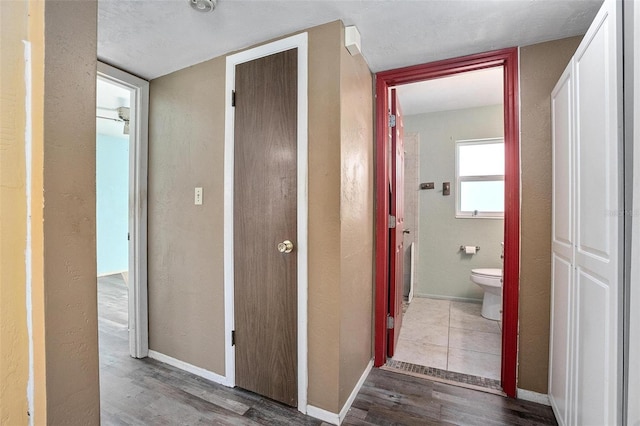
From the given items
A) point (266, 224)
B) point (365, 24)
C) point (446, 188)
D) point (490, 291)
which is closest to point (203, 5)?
point (365, 24)

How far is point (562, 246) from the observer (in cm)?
137

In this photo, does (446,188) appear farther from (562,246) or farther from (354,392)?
(354,392)

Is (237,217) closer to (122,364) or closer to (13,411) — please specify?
(13,411)

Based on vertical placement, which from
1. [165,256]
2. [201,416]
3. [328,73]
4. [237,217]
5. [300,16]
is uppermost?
[300,16]

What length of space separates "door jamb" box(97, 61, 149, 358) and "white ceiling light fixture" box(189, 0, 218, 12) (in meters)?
1.06

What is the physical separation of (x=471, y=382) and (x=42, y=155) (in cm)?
233

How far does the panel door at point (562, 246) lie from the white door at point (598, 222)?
96 mm

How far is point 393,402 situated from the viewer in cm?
163

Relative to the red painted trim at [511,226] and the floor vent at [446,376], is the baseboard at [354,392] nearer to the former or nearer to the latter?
the floor vent at [446,376]

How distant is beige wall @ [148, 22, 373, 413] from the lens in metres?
1.45

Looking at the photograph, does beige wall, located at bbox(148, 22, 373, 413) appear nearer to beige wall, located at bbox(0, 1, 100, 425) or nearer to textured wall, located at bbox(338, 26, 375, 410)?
textured wall, located at bbox(338, 26, 375, 410)

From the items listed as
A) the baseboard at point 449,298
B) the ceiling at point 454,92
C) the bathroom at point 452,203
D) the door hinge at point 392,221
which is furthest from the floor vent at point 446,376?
the ceiling at point 454,92

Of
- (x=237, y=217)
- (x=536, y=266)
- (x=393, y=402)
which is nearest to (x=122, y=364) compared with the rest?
(x=237, y=217)

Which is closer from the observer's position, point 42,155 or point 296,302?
point 42,155
